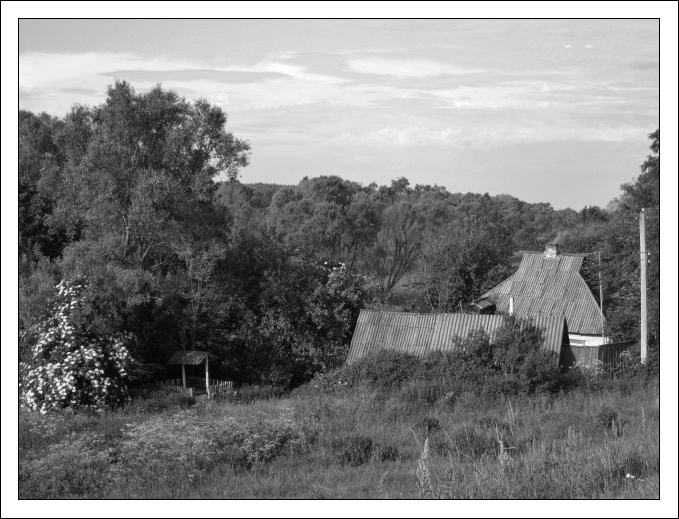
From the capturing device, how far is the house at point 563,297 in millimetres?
10117

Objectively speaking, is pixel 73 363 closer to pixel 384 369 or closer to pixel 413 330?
pixel 384 369

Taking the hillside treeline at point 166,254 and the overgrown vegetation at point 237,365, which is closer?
the overgrown vegetation at point 237,365

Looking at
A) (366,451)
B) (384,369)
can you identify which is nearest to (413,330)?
(384,369)

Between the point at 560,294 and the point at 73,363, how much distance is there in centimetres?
727

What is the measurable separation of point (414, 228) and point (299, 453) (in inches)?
738

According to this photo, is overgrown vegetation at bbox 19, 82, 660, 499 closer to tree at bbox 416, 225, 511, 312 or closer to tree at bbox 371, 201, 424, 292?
tree at bbox 416, 225, 511, 312

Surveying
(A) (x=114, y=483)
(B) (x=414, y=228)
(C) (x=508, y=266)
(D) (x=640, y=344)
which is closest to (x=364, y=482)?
(A) (x=114, y=483)

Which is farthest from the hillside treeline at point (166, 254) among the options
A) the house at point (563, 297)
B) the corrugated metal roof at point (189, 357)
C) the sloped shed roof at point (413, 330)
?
the sloped shed roof at point (413, 330)

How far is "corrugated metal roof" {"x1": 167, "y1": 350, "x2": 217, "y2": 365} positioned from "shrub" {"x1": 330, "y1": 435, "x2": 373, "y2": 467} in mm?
4676

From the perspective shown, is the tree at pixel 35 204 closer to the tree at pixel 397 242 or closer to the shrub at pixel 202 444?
the shrub at pixel 202 444

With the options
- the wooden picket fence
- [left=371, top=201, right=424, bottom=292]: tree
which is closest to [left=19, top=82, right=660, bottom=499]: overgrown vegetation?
the wooden picket fence

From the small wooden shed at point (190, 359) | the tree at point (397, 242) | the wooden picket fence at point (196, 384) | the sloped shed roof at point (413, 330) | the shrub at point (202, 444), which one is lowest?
the wooden picket fence at point (196, 384)

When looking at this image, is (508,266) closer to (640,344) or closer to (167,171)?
(167,171)

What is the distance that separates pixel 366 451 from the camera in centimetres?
750
